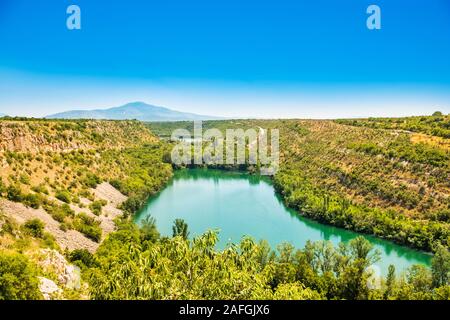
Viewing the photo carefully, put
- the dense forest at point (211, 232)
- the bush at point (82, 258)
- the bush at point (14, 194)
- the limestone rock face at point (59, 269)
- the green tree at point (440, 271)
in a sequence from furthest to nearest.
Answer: the bush at point (14, 194) → the green tree at point (440, 271) → the bush at point (82, 258) → the limestone rock face at point (59, 269) → the dense forest at point (211, 232)

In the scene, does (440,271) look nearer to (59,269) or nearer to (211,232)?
(211,232)

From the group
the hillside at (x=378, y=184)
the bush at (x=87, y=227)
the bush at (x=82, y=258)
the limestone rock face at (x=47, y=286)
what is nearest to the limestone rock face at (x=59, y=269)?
the limestone rock face at (x=47, y=286)

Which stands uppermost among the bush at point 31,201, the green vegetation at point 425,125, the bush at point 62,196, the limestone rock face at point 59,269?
the green vegetation at point 425,125

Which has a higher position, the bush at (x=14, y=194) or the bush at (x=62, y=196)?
the bush at (x=14, y=194)

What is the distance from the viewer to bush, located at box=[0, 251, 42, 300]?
1228cm

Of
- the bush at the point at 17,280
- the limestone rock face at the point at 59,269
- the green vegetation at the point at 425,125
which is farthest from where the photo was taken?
the green vegetation at the point at 425,125

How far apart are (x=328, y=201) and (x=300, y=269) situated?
24.2m

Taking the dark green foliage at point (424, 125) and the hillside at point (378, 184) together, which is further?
the dark green foliage at point (424, 125)

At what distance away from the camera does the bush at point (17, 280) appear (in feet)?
40.3

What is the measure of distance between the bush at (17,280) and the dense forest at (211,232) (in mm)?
55

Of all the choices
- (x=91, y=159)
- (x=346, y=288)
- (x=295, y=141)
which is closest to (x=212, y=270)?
(x=346, y=288)

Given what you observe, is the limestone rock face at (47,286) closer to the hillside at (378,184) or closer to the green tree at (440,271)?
the green tree at (440,271)

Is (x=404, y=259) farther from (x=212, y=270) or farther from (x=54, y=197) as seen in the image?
(x=54, y=197)

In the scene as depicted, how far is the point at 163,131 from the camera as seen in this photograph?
15150cm
